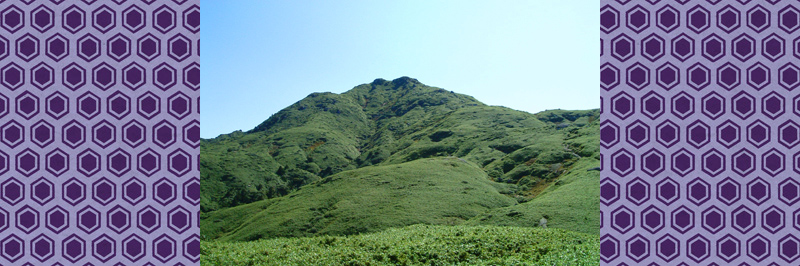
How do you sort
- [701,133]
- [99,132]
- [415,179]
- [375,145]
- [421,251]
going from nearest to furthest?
[701,133] → [99,132] → [421,251] → [415,179] → [375,145]

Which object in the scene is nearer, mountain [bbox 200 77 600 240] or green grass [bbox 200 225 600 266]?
green grass [bbox 200 225 600 266]

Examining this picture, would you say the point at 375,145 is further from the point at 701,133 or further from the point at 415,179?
the point at 701,133

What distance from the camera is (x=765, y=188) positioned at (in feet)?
18.4

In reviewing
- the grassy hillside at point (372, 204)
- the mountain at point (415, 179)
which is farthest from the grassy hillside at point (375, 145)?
the grassy hillside at point (372, 204)

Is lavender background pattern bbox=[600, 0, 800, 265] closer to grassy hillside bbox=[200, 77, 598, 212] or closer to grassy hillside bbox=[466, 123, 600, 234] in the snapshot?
grassy hillside bbox=[466, 123, 600, 234]

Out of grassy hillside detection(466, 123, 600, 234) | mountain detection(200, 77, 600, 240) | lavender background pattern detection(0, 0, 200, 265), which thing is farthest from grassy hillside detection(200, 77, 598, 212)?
lavender background pattern detection(0, 0, 200, 265)

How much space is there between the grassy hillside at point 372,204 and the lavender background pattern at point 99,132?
43.8 meters

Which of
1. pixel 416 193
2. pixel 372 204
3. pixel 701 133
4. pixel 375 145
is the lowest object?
pixel 372 204

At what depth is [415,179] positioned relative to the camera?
66.4 m

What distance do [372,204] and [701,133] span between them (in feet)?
172

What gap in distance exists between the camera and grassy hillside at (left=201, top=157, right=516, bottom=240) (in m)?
51.7

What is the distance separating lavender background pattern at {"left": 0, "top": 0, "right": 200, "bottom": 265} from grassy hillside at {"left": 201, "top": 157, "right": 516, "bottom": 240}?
43806 mm

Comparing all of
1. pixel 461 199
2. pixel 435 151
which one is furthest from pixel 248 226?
pixel 435 151

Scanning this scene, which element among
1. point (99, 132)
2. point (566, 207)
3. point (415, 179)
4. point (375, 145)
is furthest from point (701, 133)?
point (375, 145)
